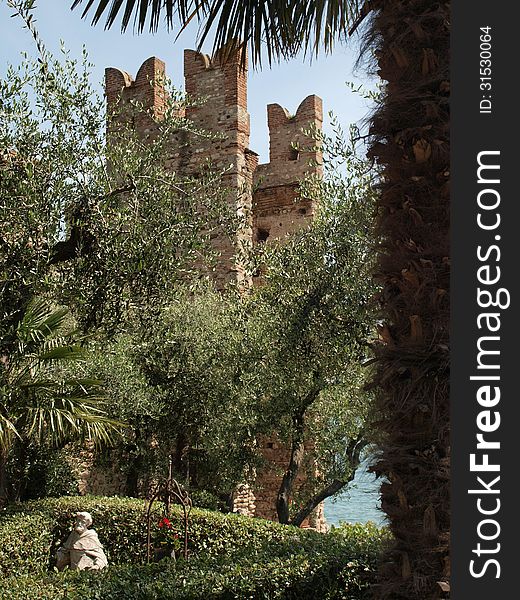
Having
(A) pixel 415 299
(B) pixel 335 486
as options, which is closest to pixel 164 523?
(B) pixel 335 486

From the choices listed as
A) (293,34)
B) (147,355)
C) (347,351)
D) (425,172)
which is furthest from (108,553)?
(425,172)

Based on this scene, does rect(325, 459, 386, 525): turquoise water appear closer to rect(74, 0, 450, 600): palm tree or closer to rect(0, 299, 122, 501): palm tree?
rect(74, 0, 450, 600): palm tree

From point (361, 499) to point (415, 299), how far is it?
1237cm

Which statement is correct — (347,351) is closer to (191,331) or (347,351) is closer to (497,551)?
(191,331)

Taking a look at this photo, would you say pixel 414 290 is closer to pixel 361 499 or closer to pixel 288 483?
pixel 288 483

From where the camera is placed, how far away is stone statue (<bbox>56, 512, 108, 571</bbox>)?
842 cm

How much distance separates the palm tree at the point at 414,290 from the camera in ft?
8.91

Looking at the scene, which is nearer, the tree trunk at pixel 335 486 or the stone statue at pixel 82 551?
the stone statue at pixel 82 551

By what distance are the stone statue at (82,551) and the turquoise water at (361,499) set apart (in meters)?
3.07

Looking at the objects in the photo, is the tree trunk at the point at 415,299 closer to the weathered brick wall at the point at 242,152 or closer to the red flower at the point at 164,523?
the red flower at the point at 164,523

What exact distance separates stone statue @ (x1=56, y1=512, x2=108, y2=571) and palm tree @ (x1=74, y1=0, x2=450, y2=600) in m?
6.28

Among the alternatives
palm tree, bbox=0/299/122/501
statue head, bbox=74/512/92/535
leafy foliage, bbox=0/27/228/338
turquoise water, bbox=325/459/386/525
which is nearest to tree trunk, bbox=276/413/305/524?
turquoise water, bbox=325/459/386/525

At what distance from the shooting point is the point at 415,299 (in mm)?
2799

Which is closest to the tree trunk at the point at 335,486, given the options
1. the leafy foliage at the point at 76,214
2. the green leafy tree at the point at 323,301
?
the green leafy tree at the point at 323,301
